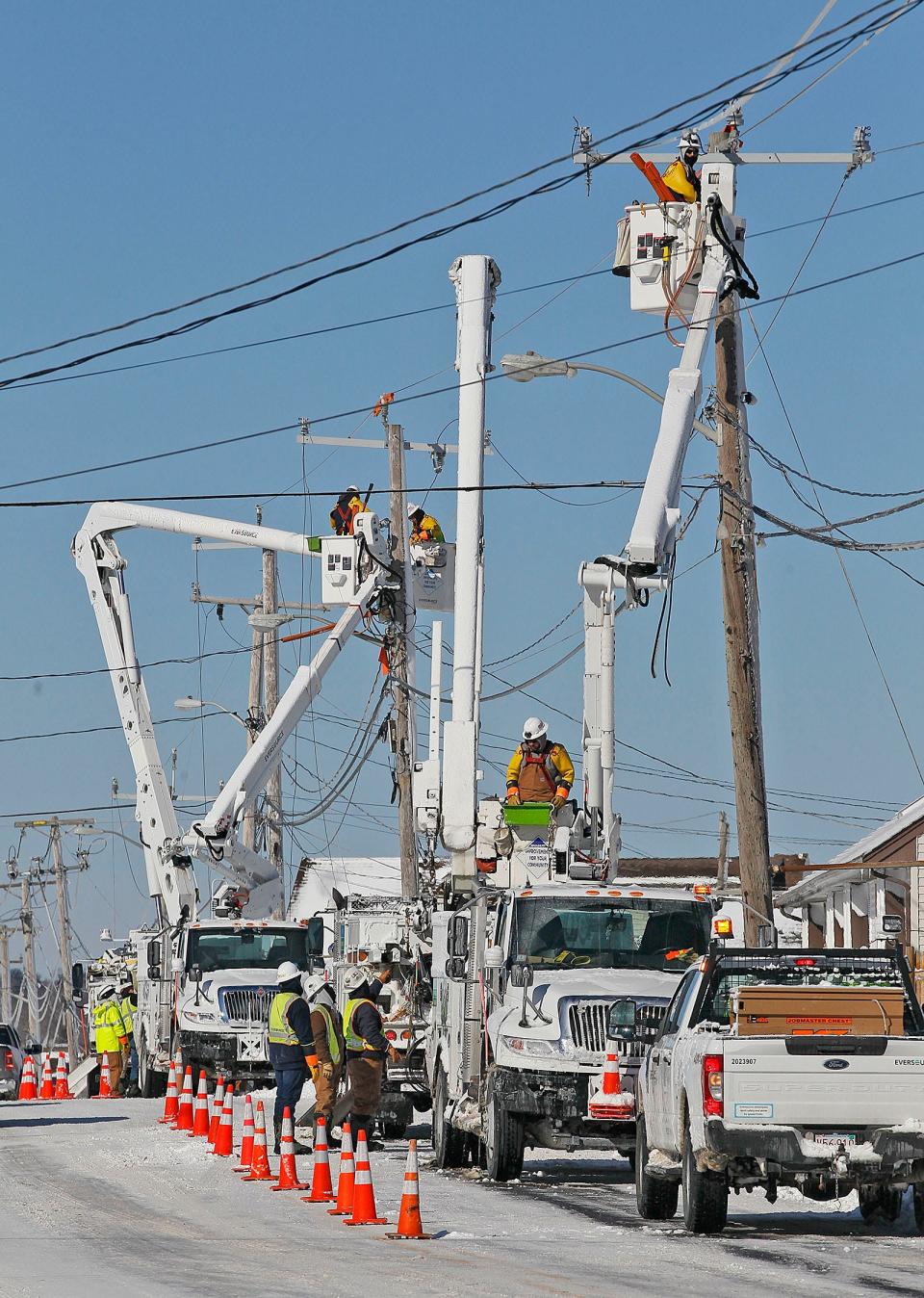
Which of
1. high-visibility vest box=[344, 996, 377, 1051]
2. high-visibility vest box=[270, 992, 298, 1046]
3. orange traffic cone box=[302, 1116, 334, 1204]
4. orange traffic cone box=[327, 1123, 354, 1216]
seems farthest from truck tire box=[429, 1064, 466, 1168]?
orange traffic cone box=[327, 1123, 354, 1216]

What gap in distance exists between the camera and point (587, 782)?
76.2 ft

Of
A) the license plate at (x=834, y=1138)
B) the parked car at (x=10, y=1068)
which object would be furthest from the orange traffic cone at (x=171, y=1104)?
the license plate at (x=834, y=1138)

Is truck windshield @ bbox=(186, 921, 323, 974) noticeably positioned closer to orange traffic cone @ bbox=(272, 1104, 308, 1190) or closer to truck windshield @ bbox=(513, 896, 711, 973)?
truck windshield @ bbox=(513, 896, 711, 973)

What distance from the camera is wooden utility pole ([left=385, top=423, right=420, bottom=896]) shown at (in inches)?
1355

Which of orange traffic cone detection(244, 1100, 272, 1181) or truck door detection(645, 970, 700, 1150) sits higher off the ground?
truck door detection(645, 970, 700, 1150)

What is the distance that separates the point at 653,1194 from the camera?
14.4 m

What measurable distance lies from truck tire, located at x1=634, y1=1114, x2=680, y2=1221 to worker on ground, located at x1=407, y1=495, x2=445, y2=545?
19.7 metres

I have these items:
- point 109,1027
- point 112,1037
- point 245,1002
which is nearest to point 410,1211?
point 245,1002

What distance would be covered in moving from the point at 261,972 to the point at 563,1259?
55.7ft

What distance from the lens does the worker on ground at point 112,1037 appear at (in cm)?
3669

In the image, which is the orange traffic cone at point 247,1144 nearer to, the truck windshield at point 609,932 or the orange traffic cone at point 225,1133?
the orange traffic cone at point 225,1133

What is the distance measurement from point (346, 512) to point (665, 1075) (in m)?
22.0

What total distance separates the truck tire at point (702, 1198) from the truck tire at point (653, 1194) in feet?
2.34

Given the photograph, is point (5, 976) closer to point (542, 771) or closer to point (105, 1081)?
point (105, 1081)
